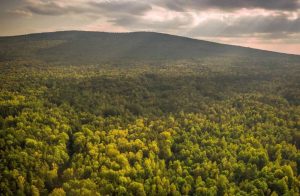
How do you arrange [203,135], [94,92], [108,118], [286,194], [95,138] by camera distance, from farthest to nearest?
[94,92], [108,118], [203,135], [95,138], [286,194]

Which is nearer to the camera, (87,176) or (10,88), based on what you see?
(87,176)

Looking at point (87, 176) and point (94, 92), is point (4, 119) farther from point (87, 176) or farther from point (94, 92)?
point (94, 92)

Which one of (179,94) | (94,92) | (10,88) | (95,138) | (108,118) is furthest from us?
(179,94)

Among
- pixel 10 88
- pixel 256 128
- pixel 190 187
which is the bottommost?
pixel 190 187

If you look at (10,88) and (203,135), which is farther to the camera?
(10,88)

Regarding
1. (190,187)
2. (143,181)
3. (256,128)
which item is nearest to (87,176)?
(143,181)

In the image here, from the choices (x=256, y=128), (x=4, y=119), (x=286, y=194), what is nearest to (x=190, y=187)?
(x=286, y=194)

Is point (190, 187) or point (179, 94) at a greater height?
point (179, 94)

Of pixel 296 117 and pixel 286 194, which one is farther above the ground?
pixel 296 117

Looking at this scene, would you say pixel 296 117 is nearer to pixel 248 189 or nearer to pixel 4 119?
pixel 248 189
